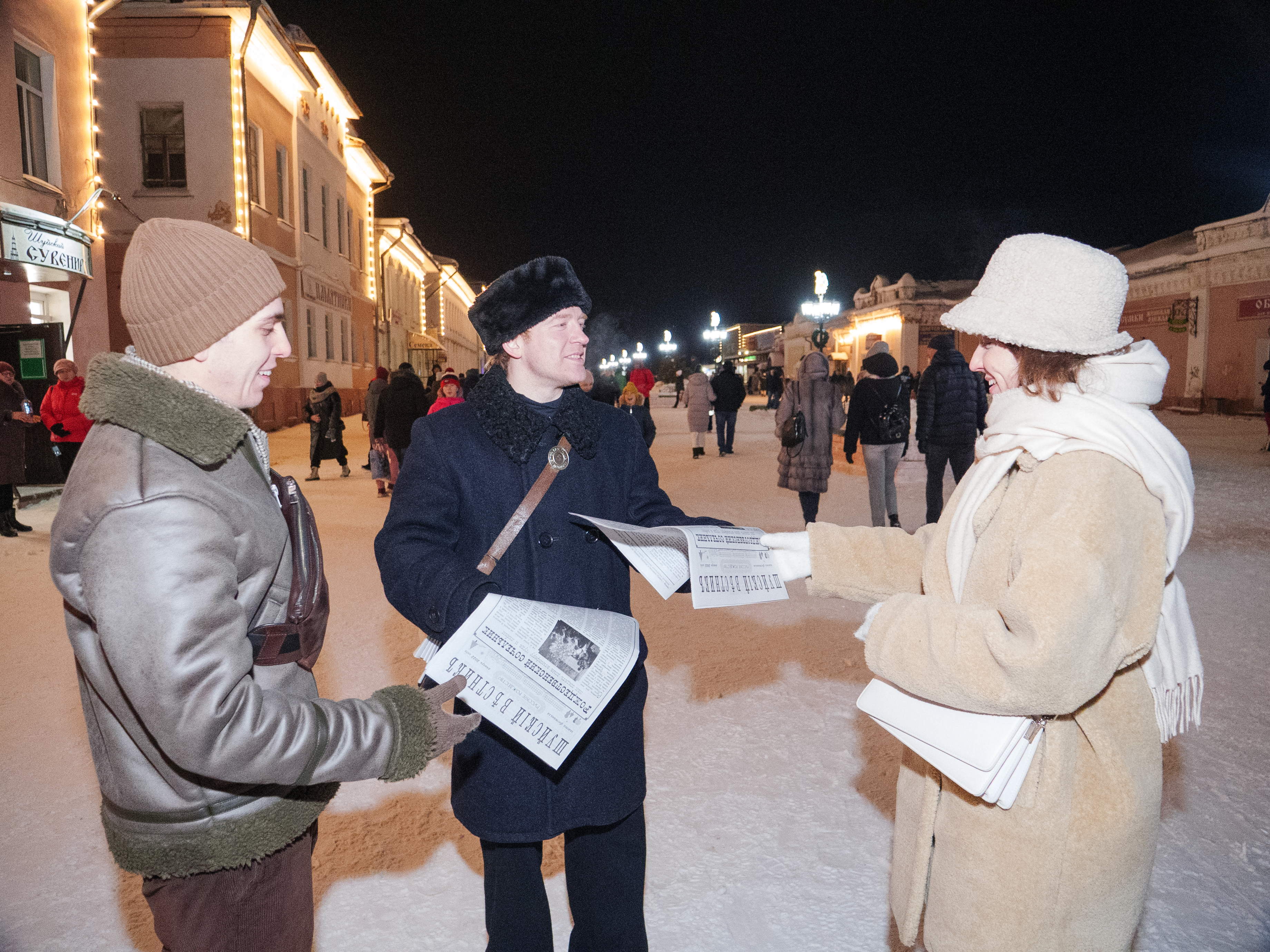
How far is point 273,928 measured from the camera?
158 cm

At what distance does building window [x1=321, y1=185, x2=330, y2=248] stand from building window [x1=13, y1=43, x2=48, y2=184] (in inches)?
461

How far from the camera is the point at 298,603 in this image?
4.94 feet

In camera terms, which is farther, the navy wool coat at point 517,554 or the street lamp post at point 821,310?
the street lamp post at point 821,310

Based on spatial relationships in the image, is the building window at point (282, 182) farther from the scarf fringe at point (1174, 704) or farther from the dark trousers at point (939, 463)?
the scarf fringe at point (1174, 704)

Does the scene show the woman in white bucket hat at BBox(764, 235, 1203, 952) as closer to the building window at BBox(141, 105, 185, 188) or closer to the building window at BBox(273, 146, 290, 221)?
the building window at BBox(141, 105, 185, 188)

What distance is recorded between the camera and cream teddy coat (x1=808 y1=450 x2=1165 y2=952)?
1388 millimetres

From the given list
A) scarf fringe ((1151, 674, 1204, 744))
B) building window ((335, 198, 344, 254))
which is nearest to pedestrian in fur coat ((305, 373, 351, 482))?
scarf fringe ((1151, 674, 1204, 744))

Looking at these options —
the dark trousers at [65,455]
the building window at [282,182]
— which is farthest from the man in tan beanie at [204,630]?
the building window at [282,182]

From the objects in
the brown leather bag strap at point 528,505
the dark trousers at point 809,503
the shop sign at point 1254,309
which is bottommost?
the dark trousers at point 809,503

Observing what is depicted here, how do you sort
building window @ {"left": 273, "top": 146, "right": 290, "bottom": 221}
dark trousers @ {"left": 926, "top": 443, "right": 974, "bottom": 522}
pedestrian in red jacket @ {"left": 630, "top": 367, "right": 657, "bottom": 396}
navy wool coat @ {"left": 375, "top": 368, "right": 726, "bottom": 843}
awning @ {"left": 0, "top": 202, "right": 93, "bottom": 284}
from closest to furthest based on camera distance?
navy wool coat @ {"left": 375, "top": 368, "right": 726, "bottom": 843}, dark trousers @ {"left": 926, "top": 443, "right": 974, "bottom": 522}, awning @ {"left": 0, "top": 202, "right": 93, "bottom": 284}, pedestrian in red jacket @ {"left": 630, "top": 367, "right": 657, "bottom": 396}, building window @ {"left": 273, "top": 146, "right": 290, "bottom": 221}

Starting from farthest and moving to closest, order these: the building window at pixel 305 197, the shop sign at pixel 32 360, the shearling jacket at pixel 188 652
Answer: the building window at pixel 305 197 → the shop sign at pixel 32 360 → the shearling jacket at pixel 188 652

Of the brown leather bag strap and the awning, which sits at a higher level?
the awning

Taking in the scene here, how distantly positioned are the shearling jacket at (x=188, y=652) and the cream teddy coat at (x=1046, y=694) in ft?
3.22

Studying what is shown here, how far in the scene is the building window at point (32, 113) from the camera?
12.0 meters
